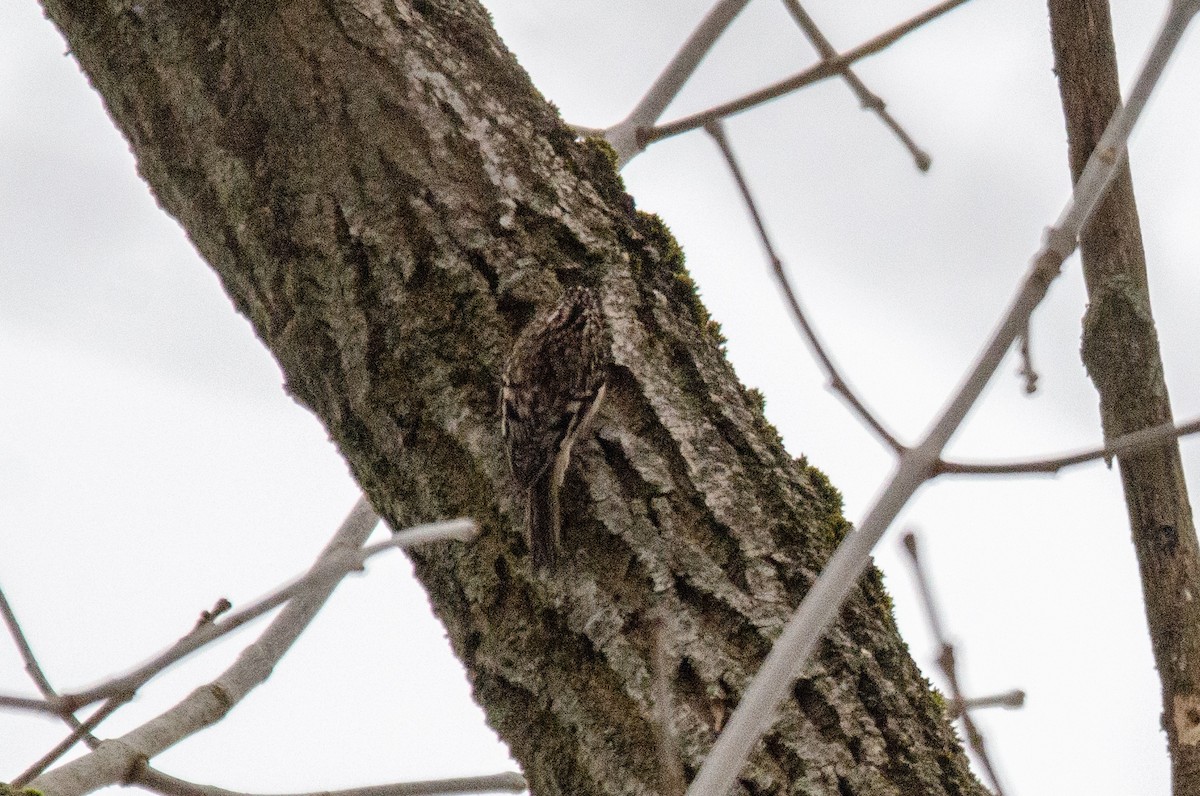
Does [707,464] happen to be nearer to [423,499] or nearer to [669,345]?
[669,345]

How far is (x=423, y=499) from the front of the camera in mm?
2885

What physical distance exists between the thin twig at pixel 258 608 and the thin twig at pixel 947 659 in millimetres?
805

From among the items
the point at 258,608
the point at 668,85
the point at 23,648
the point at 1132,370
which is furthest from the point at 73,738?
the point at 668,85

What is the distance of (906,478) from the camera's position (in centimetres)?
179

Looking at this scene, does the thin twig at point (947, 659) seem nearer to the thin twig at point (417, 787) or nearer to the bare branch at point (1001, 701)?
the bare branch at point (1001, 701)

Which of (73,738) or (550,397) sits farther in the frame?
(550,397)

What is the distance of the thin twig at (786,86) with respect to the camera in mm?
3415

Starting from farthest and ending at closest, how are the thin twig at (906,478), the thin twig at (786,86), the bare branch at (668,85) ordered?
Result: 1. the bare branch at (668,85)
2. the thin twig at (786,86)
3. the thin twig at (906,478)

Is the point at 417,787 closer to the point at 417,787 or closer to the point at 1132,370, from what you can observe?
the point at 417,787

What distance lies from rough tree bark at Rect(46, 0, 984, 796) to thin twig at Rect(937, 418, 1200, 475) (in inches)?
33.2

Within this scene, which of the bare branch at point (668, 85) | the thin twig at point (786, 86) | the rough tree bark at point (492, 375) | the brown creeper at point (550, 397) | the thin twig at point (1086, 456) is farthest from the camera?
the bare branch at point (668, 85)

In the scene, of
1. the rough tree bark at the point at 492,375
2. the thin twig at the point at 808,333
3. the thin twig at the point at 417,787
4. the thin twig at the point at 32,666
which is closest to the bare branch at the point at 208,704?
the thin twig at the point at 417,787

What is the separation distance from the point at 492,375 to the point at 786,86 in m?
1.34

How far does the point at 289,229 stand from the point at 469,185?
1.34ft
